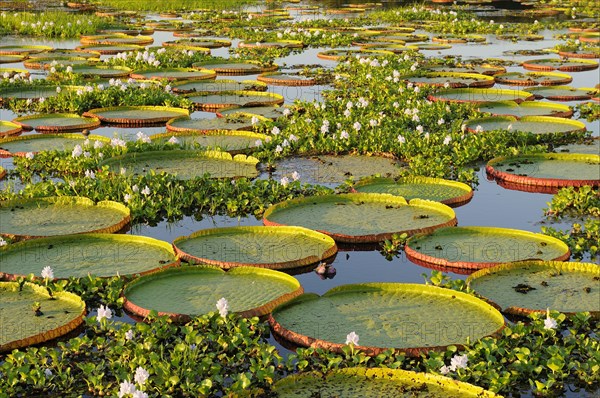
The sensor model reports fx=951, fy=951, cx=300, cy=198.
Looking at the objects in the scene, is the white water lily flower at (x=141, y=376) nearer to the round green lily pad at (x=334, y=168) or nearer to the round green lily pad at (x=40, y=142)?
the round green lily pad at (x=334, y=168)

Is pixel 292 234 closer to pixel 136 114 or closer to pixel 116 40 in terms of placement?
pixel 136 114

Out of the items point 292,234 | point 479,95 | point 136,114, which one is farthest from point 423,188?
point 479,95

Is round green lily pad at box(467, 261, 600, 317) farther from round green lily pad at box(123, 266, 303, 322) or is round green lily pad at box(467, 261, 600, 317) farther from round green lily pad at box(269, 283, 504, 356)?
round green lily pad at box(123, 266, 303, 322)

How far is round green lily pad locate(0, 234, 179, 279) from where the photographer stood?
23.4 ft

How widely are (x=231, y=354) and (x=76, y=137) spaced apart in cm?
Result: 645

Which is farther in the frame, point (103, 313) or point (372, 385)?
point (103, 313)

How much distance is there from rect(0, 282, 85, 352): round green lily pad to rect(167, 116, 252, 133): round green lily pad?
18.2 ft

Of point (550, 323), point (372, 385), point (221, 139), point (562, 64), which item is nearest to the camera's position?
point (372, 385)

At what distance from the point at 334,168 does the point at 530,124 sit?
3.54 m

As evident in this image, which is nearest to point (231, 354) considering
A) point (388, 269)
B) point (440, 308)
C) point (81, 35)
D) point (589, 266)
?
point (440, 308)

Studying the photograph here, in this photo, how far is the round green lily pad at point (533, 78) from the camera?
53.9 feet

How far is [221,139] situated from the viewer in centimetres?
1160

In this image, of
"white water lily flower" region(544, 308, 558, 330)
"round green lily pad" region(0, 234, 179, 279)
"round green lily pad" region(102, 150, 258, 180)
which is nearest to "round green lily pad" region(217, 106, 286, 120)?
"round green lily pad" region(102, 150, 258, 180)

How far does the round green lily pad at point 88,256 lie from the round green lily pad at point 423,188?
2.57m
